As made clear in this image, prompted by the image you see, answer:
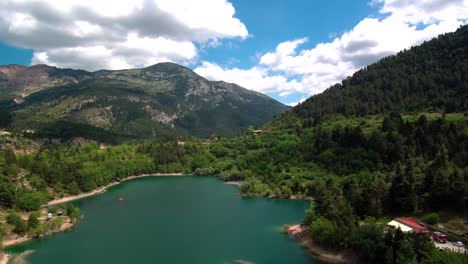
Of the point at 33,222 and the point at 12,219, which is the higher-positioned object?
the point at 12,219

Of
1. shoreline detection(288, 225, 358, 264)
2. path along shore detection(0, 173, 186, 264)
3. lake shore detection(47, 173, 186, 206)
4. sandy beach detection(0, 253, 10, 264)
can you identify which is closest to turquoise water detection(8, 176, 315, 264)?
shoreline detection(288, 225, 358, 264)

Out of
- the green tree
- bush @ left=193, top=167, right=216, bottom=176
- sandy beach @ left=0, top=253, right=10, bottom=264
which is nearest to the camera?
sandy beach @ left=0, top=253, right=10, bottom=264

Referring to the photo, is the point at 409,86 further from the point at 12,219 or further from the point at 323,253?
the point at 12,219

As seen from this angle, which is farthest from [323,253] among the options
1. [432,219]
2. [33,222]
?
[33,222]

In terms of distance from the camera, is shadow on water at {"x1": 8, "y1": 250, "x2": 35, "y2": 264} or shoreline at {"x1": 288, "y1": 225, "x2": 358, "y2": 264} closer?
shoreline at {"x1": 288, "y1": 225, "x2": 358, "y2": 264}

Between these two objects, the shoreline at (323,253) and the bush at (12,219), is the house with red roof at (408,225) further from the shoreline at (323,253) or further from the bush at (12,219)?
the bush at (12,219)

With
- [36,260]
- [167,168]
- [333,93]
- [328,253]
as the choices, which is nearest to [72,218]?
[36,260]

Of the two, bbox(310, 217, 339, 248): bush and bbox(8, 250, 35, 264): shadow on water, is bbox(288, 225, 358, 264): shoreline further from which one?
bbox(8, 250, 35, 264): shadow on water
